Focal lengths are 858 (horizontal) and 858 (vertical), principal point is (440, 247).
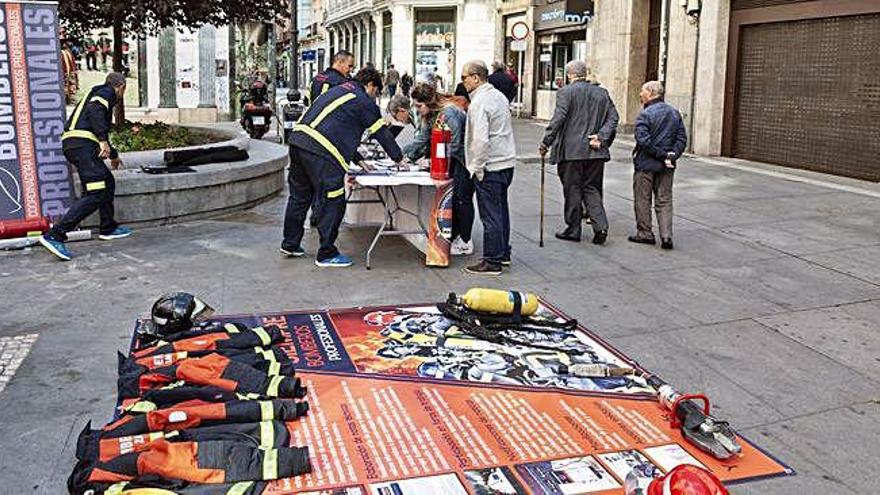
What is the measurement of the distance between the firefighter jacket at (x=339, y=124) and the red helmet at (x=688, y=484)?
4.91 m

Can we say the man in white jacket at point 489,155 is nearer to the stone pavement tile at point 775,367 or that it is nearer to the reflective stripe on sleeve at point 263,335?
the stone pavement tile at point 775,367

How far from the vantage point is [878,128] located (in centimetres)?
1274

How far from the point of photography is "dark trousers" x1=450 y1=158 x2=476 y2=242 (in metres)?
7.90

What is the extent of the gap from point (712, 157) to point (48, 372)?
13558 millimetres

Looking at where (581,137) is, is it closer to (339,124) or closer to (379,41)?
(339,124)

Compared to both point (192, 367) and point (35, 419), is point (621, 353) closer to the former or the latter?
point (192, 367)

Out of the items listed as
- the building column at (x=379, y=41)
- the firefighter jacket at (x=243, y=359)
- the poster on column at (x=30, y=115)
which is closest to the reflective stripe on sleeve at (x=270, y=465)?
the firefighter jacket at (x=243, y=359)

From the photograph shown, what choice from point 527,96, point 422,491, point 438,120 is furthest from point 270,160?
point 527,96

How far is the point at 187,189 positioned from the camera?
30.6ft

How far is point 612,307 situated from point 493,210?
1.48 metres

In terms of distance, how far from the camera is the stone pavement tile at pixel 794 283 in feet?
22.2

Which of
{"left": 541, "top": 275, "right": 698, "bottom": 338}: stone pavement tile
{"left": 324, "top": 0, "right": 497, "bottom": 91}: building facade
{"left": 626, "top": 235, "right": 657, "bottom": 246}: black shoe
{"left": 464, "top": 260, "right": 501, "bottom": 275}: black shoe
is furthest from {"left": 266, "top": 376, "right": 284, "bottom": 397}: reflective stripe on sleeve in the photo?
{"left": 324, "top": 0, "right": 497, "bottom": 91}: building facade

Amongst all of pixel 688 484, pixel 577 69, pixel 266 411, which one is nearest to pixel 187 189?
pixel 577 69

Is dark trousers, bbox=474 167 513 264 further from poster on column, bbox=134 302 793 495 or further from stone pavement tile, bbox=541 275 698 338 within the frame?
poster on column, bbox=134 302 793 495
